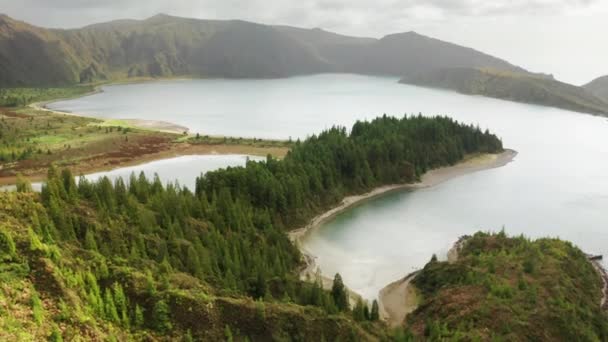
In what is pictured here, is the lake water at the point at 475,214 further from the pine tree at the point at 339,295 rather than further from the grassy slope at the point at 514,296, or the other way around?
the grassy slope at the point at 514,296

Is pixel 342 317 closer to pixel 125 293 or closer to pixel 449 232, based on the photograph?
pixel 125 293

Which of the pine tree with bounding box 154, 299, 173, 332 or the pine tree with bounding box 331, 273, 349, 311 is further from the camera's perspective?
the pine tree with bounding box 331, 273, 349, 311

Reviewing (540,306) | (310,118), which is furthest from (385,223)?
(310,118)

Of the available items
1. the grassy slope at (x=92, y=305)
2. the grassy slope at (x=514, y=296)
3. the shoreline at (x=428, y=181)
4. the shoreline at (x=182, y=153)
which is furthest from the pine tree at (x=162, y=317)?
the shoreline at (x=182, y=153)

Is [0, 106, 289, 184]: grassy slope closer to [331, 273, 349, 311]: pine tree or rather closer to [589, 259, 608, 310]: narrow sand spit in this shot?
[589, 259, 608, 310]: narrow sand spit

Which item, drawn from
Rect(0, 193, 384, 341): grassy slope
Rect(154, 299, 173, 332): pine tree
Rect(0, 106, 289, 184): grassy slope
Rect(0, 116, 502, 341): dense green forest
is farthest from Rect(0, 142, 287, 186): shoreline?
Rect(154, 299, 173, 332): pine tree

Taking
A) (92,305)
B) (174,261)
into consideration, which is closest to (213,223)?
(174,261)

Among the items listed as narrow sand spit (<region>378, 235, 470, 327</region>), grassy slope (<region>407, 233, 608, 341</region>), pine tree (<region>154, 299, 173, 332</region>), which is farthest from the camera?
narrow sand spit (<region>378, 235, 470, 327</region>)
